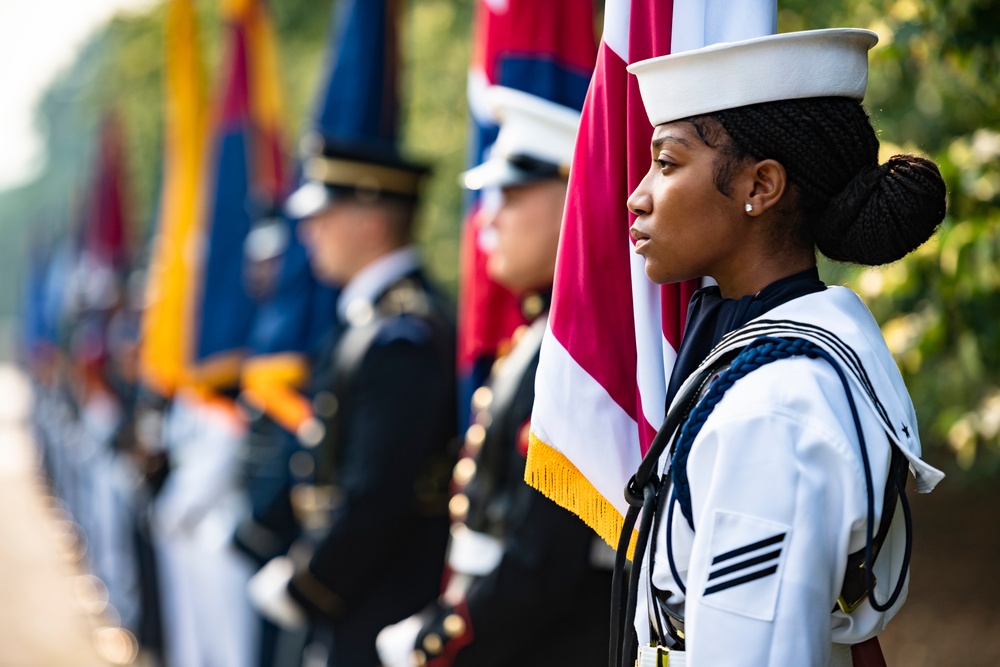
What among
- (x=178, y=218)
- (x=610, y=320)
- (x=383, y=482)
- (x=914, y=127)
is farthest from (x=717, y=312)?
(x=178, y=218)

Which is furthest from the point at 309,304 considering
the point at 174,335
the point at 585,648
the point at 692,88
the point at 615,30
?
the point at 692,88

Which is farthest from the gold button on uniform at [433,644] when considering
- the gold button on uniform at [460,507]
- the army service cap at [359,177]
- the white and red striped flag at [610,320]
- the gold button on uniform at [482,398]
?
the army service cap at [359,177]

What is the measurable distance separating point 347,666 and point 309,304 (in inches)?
90.4

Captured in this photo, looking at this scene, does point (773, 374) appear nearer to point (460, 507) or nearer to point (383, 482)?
point (460, 507)

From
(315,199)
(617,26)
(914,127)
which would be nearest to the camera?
(617,26)

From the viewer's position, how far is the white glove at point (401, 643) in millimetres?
2791

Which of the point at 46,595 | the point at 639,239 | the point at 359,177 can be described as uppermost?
the point at 639,239

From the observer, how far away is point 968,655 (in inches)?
230

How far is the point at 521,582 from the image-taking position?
2.54 metres

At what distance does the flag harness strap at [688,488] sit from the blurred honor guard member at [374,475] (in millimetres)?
2054

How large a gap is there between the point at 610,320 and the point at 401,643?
1238mm

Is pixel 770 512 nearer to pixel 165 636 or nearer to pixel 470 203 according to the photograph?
pixel 470 203

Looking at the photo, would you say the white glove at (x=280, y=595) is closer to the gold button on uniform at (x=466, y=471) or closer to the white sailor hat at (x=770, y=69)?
the gold button on uniform at (x=466, y=471)

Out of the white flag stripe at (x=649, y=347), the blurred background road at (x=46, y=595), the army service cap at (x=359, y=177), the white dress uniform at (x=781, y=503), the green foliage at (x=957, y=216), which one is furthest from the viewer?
the blurred background road at (x=46, y=595)
